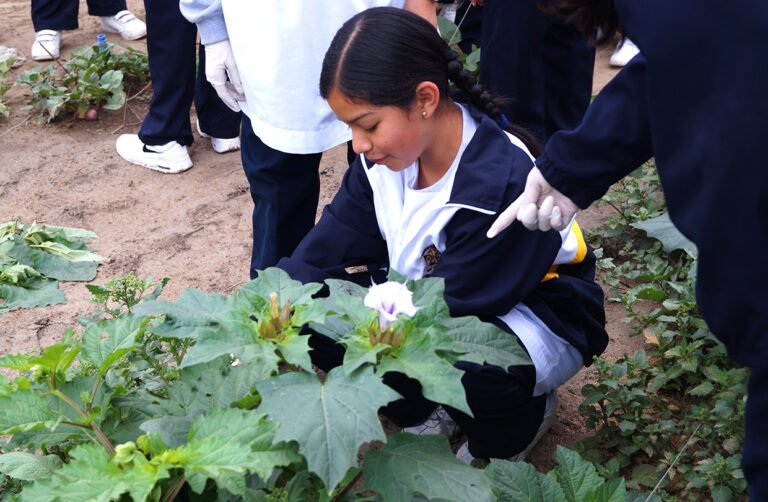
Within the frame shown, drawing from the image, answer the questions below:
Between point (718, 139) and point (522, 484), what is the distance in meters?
0.73

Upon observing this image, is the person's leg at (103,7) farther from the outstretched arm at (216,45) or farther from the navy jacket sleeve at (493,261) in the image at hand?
the navy jacket sleeve at (493,261)

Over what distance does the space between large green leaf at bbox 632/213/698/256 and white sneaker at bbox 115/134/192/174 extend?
2.00 meters

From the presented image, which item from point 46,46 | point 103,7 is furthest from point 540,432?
point 103,7

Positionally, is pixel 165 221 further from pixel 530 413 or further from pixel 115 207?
pixel 530 413

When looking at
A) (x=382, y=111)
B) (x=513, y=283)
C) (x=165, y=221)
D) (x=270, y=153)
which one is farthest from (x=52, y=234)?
(x=513, y=283)

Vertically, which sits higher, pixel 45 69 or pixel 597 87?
pixel 597 87

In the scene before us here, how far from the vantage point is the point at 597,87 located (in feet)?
15.6

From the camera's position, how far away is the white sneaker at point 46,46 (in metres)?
5.13

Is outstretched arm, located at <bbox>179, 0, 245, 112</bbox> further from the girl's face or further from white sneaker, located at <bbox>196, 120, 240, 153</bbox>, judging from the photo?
white sneaker, located at <bbox>196, 120, 240, 153</bbox>

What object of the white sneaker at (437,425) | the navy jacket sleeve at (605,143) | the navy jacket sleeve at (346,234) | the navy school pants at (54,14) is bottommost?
the navy school pants at (54,14)

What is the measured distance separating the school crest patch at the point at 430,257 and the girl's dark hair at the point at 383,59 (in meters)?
0.35

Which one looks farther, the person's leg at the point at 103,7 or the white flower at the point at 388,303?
the person's leg at the point at 103,7

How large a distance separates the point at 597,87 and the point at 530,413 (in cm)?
277

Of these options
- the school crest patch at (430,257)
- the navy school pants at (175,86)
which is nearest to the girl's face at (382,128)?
the school crest patch at (430,257)
